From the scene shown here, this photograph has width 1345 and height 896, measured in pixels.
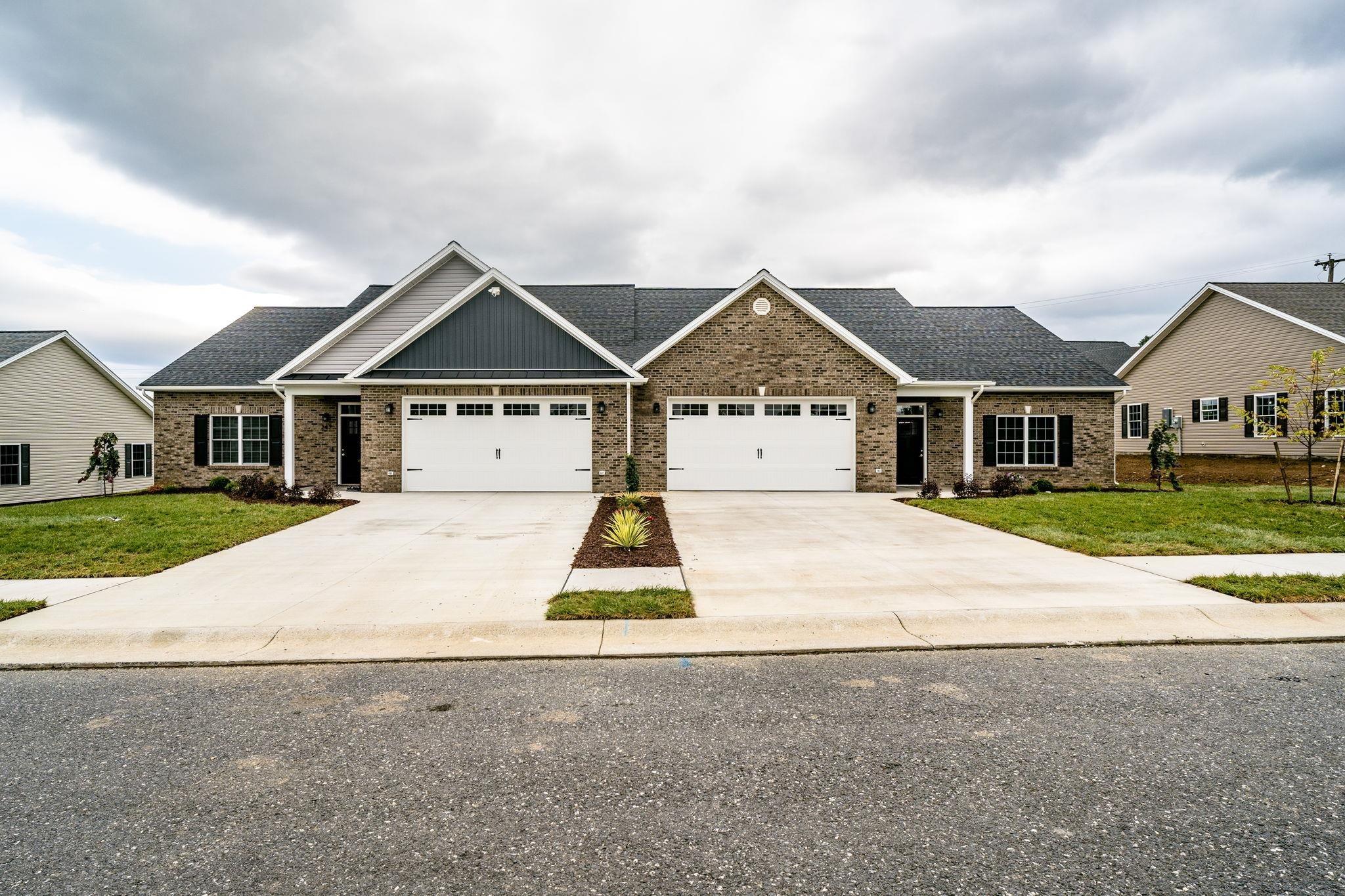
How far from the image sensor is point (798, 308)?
17.8m

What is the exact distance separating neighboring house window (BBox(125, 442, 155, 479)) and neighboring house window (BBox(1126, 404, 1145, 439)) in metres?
42.1

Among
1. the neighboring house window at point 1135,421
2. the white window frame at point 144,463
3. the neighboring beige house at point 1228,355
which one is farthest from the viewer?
the neighboring house window at point 1135,421

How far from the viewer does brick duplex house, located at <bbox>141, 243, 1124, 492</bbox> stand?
17.5 metres

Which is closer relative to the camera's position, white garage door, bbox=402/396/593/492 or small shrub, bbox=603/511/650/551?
small shrub, bbox=603/511/650/551

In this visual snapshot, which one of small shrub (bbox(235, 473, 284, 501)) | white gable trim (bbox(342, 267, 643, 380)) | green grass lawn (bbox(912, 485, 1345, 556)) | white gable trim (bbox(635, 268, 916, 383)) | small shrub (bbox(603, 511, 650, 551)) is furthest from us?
white gable trim (bbox(635, 268, 916, 383))

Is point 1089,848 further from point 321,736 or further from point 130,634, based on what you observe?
point 130,634

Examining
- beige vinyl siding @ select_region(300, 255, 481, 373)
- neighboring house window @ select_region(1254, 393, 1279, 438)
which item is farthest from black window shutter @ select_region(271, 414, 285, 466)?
neighboring house window @ select_region(1254, 393, 1279, 438)

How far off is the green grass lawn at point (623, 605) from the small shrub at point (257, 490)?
12.2 m

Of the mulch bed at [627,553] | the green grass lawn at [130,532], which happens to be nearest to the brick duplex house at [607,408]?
the green grass lawn at [130,532]

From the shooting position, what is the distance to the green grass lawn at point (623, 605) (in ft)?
19.8

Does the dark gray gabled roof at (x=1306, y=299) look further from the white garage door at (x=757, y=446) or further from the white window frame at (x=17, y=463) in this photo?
the white window frame at (x=17, y=463)

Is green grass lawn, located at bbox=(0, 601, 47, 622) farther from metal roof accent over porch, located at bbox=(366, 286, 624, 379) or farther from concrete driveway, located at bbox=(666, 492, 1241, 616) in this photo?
metal roof accent over porch, located at bbox=(366, 286, 624, 379)

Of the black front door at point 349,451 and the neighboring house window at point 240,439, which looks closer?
the black front door at point 349,451

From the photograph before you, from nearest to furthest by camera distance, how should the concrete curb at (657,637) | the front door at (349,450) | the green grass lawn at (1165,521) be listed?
the concrete curb at (657,637) < the green grass lawn at (1165,521) < the front door at (349,450)
